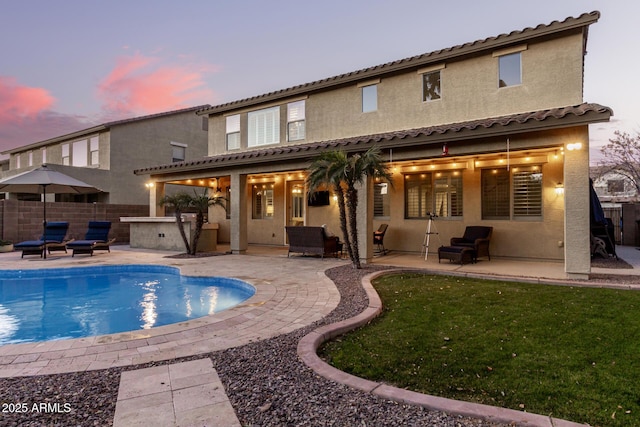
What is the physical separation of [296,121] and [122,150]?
45.4ft

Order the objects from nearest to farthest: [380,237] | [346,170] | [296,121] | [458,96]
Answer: [346,170] → [458,96] → [380,237] → [296,121]

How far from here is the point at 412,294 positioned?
6633 mm

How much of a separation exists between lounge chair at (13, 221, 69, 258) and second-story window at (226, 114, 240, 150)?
7.48 metres

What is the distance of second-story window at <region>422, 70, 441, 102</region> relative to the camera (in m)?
11.7

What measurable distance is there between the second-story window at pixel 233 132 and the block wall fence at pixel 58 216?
25.5ft

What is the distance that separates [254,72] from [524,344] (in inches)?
813

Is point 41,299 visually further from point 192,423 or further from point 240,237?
point 192,423

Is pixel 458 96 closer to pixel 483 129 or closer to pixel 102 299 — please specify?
pixel 483 129

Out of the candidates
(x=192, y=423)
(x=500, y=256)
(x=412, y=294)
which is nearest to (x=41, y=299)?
(x=192, y=423)

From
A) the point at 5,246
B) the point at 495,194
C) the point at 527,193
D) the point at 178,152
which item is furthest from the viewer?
the point at 178,152

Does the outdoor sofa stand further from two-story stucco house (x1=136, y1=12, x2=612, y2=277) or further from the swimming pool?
the swimming pool

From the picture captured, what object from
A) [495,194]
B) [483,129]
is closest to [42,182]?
[483,129]

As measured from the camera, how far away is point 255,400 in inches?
111

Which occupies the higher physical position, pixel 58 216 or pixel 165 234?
pixel 58 216
